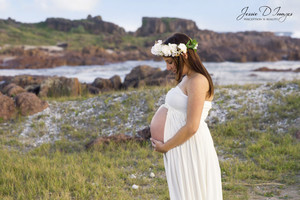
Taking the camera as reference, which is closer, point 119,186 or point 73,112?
point 119,186

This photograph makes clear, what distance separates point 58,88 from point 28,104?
450 cm

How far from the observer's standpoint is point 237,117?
981 centimetres

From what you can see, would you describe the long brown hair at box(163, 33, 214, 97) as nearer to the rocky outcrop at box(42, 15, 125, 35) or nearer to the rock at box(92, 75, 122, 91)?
the rock at box(92, 75, 122, 91)

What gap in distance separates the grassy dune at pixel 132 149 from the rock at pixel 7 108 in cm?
38

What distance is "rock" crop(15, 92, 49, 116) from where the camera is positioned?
1154cm

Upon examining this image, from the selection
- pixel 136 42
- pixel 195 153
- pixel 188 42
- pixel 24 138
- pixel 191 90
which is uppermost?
pixel 136 42

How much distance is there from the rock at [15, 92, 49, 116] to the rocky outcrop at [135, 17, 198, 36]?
84899 millimetres

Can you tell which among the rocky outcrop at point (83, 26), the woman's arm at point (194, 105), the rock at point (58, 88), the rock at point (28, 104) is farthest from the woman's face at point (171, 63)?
the rocky outcrop at point (83, 26)

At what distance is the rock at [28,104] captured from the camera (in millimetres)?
11539

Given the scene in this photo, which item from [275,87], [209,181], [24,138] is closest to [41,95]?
[24,138]

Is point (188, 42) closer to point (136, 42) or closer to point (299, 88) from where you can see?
point (299, 88)

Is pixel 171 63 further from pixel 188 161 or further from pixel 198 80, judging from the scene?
pixel 188 161

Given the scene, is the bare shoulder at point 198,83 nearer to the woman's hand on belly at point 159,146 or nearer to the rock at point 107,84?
the woman's hand on belly at point 159,146

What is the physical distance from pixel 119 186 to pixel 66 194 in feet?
3.39
